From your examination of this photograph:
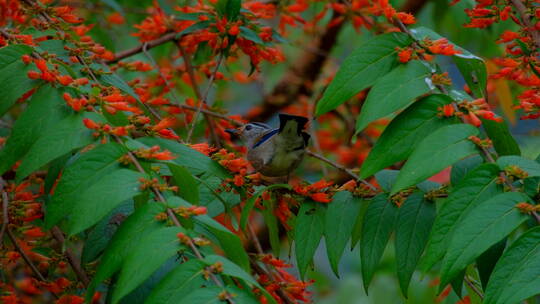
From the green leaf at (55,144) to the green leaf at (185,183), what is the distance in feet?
0.95

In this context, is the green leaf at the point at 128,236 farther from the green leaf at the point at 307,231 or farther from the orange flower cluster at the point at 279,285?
the orange flower cluster at the point at 279,285

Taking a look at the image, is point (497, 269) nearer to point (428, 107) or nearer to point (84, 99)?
point (428, 107)

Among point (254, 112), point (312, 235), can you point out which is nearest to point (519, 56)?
point (312, 235)

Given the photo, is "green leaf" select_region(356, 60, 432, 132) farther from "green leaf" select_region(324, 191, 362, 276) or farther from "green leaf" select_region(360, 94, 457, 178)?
"green leaf" select_region(324, 191, 362, 276)

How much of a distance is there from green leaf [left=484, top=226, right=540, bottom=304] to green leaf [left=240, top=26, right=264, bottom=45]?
6.69ft

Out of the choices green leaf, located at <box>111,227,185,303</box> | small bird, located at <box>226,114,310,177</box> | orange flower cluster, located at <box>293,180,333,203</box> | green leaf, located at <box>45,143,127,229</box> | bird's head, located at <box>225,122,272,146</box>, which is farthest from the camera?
bird's head, located at <box>225,122,272,146</box>

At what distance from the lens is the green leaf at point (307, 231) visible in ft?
9.20

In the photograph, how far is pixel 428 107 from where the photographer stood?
2.63 metres

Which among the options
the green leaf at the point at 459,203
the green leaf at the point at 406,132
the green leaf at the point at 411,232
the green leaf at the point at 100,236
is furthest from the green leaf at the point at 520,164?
the green leaf at the point at 100,236

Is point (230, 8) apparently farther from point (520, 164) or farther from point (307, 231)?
point (520, 164)

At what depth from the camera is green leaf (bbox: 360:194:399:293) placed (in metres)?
2.77

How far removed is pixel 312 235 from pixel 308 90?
435 cm

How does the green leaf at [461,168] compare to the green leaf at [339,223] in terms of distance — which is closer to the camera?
the green leaf at [461,168]

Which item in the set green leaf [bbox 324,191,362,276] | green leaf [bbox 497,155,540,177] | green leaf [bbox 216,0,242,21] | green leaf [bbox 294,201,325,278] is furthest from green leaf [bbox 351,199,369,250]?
green leaf [bbox 216,0,242,21]
